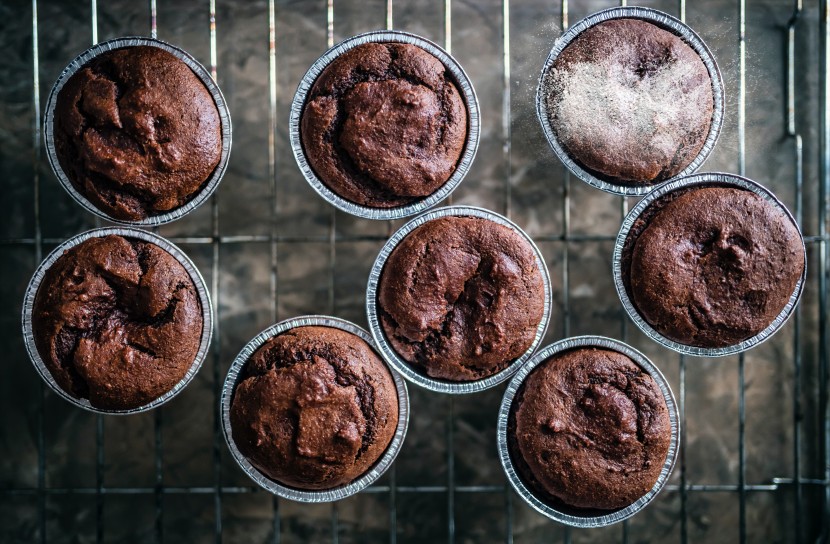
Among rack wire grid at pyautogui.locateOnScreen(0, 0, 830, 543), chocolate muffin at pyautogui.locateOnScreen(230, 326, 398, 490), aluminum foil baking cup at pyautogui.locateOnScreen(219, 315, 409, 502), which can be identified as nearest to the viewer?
chocolate muffin at pyautogui.locateOnScreen(230, 326, 398, 490)

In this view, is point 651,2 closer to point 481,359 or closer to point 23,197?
point 481,359

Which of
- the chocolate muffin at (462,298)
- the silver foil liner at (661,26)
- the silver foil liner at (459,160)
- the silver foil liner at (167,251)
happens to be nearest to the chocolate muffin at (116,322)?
the silver foil liner at (167,251)

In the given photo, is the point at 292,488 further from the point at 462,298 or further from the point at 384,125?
the point at 384,125

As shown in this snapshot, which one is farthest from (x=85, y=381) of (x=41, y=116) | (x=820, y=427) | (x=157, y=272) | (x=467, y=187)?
(x=820, y=427)

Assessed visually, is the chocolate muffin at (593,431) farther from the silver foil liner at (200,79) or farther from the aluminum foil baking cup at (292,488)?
the silver foil liner at (200,79)

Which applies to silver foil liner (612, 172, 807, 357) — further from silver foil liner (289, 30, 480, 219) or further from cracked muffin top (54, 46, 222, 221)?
cracked muffin top (54, 46, 222, 221)

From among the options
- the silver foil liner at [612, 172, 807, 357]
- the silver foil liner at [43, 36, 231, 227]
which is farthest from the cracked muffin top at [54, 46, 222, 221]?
the silver foil liner at [612, 172, 807, 357]
